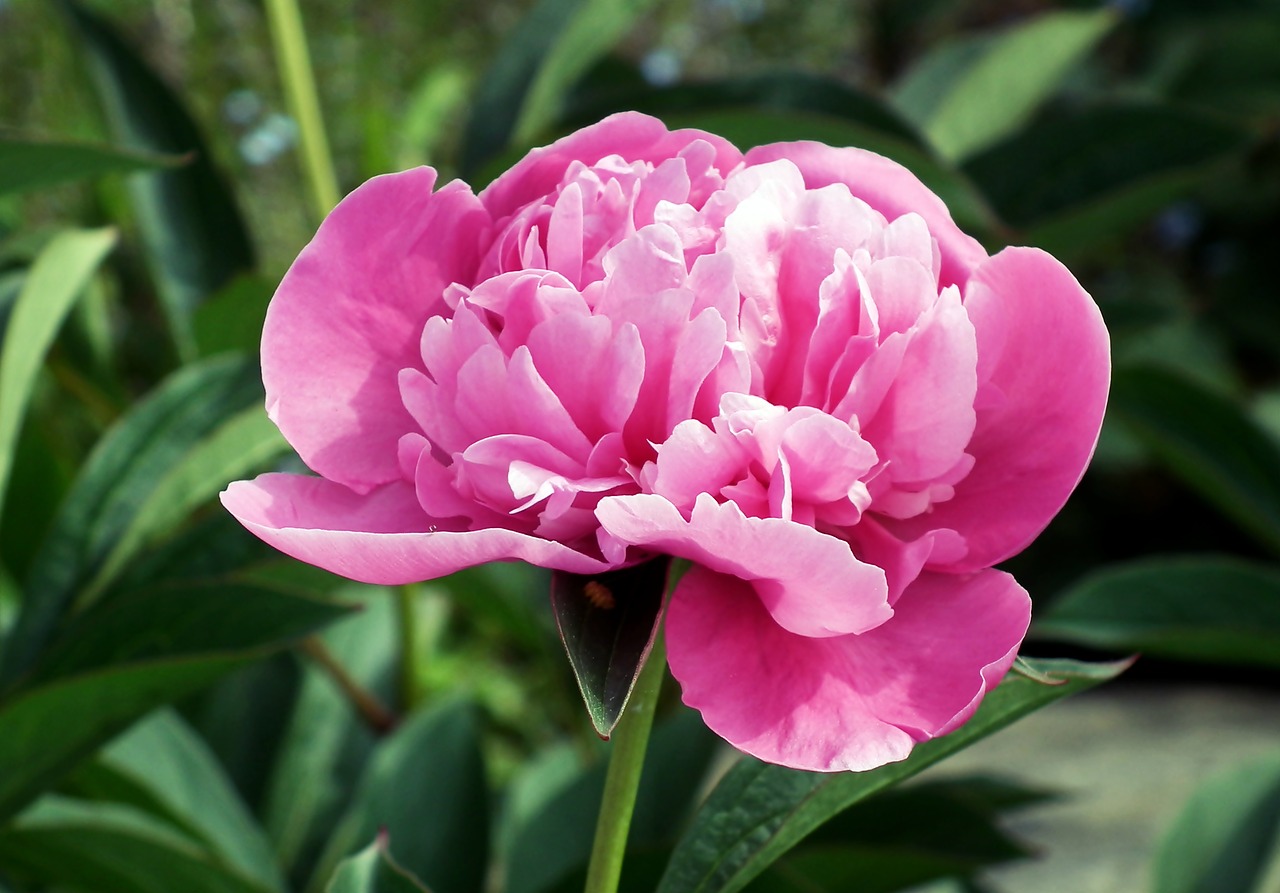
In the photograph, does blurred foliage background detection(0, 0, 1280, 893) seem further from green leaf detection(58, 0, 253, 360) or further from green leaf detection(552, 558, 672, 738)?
green leaf detection(552, 558, 672, 738)

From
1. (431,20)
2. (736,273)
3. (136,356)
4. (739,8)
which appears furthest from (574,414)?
(739,8)

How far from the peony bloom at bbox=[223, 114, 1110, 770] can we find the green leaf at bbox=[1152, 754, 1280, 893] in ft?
1.65

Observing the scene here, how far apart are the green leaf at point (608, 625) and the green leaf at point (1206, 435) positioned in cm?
57

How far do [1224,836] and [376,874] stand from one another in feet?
1.78

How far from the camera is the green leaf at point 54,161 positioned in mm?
469

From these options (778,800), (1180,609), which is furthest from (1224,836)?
(778,800)

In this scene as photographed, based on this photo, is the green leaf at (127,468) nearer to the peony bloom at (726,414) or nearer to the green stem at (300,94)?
the green stem at (300,94)

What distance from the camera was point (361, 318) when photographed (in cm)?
33

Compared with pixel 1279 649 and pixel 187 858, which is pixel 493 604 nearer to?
pixel 187 858

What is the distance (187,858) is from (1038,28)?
764 millimetres

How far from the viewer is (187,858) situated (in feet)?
1.72

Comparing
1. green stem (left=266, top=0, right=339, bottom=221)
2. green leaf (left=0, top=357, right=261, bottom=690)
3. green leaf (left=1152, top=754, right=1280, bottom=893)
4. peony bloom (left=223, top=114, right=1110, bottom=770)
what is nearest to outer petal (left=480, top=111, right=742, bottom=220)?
peony bloom (left=223, top=114, right=1110, bottom=770)

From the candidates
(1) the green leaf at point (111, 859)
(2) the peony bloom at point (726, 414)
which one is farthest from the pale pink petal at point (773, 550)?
(1) the green leaf at point (111, 859)

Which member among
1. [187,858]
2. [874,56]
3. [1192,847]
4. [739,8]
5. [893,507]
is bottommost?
[739,8]
